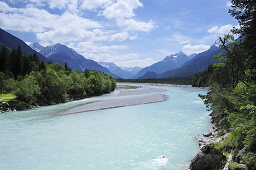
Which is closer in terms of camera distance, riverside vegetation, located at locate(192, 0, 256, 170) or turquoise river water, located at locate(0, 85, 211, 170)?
riverside vegetation, located at locate(192, 0, 256, 170)

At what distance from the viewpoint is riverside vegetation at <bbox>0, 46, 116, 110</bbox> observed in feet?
151

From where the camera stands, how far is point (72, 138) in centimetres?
2175

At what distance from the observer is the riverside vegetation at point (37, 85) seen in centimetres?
4614

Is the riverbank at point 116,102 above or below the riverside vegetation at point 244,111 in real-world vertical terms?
below

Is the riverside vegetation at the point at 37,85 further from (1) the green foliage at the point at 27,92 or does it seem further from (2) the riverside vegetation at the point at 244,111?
(2) the riverside vegetation at the point at 244,111

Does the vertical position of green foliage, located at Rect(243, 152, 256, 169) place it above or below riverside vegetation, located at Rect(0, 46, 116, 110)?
below

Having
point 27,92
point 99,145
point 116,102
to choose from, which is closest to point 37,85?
point 27,92

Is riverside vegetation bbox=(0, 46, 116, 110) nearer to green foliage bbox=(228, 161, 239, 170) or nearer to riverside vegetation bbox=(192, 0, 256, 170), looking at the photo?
riverside vegetation bbox=(192, 0, 256, 170)

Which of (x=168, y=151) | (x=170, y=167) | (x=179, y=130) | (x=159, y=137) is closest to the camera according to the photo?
(x=170, y=167)

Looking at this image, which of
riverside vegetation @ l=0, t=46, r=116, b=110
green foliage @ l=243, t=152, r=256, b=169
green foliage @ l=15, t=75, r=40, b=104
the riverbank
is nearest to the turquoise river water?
green foliage @ l=243, t=152, r=256, b=169

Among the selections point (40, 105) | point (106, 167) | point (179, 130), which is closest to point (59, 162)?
point (106, 167)

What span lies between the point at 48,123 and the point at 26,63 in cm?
6385

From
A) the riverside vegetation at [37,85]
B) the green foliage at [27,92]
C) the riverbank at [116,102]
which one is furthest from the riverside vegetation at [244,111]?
the green foliage at [27,92]

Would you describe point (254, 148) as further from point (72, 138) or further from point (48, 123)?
point (48, 123)
